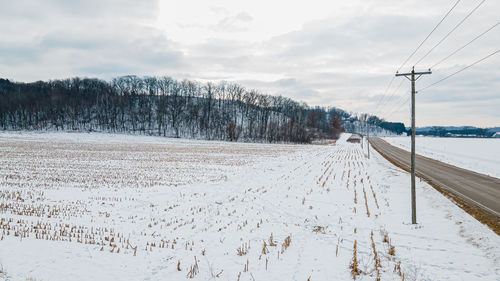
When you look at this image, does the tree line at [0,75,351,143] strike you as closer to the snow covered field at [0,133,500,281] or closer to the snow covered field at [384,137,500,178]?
the snow covered field at [384,137,500,178]

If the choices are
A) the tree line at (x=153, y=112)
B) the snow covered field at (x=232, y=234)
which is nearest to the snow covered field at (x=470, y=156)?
the snow covered field at (x=232, y=234)

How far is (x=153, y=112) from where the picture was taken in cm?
12481

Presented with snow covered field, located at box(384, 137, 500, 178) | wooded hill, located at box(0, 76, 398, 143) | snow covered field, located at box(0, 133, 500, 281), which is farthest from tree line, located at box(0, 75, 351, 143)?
snow covered field, located at box(0, 133, 500, 281)

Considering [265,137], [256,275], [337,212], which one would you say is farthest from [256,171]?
[265,137]

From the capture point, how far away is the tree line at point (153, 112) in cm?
10644

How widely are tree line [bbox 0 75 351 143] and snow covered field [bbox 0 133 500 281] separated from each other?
8236 centimetres

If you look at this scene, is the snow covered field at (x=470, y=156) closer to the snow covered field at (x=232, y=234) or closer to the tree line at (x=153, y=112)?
the snow covered field at (x=232, y=234)

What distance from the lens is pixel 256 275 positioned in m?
6.81

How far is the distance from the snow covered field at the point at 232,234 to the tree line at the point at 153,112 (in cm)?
8236

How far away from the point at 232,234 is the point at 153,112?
406ft

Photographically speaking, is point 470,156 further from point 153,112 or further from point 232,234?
point 153,112

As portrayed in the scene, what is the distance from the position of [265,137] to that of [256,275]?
3893 inches

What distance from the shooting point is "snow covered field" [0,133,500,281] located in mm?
6973

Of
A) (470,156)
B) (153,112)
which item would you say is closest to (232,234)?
(470,156)
